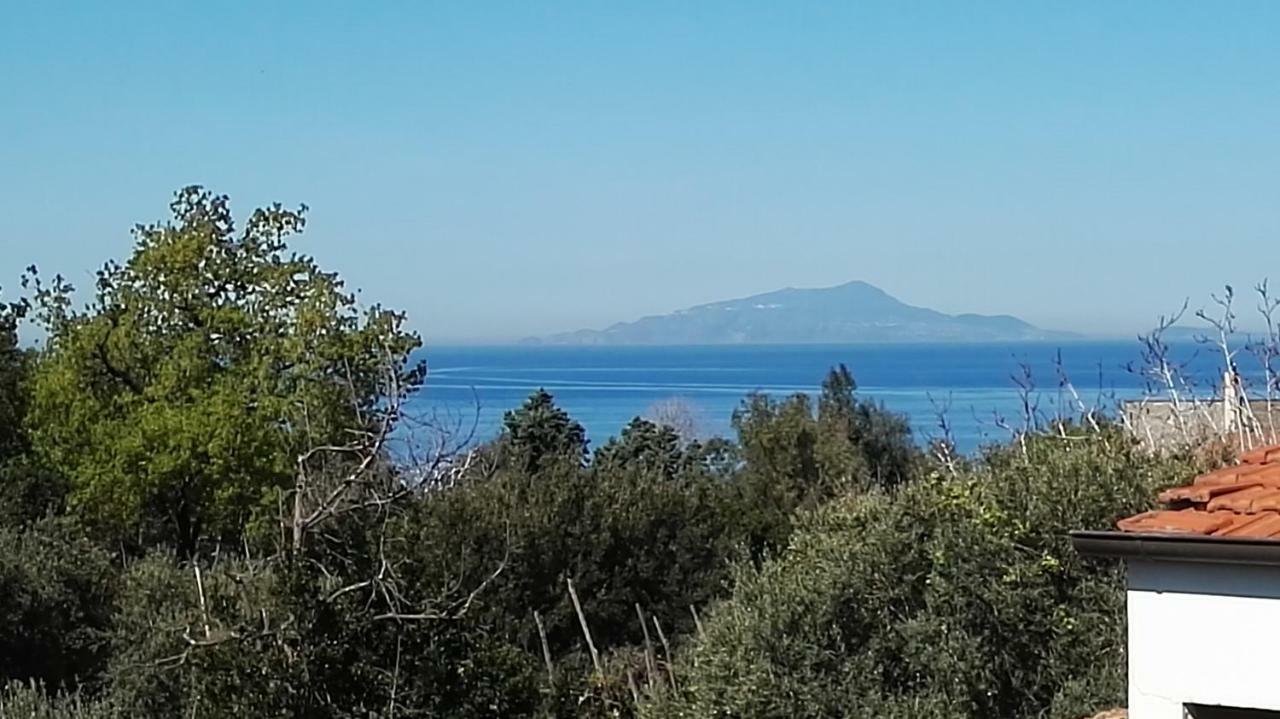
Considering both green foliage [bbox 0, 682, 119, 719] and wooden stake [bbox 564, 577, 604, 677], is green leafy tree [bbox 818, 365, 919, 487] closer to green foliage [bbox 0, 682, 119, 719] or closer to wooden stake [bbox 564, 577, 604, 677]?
wooden stake [bbox 564, 577, 604, 677]

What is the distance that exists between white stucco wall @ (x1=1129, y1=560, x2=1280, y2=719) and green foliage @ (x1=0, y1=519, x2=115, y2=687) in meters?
11.3

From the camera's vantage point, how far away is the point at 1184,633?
5117mm

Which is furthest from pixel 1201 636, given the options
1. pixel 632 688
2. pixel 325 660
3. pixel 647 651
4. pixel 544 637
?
pixel 544 637

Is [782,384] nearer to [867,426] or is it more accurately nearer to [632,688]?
[867,426]

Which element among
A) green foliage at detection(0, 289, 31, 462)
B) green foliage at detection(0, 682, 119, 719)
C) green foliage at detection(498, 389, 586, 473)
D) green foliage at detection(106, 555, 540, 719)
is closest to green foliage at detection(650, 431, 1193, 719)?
green foliage at detection(106, 555, 540, 719)

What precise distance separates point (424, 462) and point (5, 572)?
5.71 meters

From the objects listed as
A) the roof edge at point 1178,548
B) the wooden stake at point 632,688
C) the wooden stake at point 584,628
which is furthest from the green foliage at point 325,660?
the wooden stake at point 584,628

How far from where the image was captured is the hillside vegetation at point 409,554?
10.6m

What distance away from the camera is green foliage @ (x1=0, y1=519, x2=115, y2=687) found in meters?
15.0

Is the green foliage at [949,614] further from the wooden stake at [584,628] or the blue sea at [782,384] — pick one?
the wooden stake at [584,628]

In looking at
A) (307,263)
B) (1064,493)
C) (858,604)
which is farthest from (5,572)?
(307,263)

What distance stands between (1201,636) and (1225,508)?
1.61ft

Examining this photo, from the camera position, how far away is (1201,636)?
5.09 metres

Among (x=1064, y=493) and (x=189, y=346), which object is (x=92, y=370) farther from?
(x=1064, y=493)
